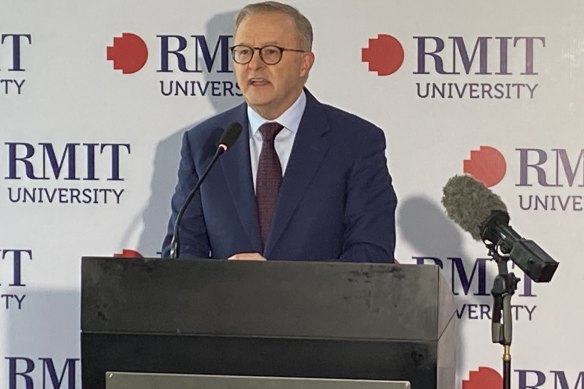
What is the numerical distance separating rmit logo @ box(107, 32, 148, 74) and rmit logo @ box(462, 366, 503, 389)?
145 centimetres

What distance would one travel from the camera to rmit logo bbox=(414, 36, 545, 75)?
120 inches

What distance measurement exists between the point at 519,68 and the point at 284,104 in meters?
0.79

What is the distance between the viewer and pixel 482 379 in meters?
3.09

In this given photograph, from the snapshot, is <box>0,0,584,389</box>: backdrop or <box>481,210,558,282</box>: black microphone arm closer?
<box>481,210,558,282</box>: black microphone arm

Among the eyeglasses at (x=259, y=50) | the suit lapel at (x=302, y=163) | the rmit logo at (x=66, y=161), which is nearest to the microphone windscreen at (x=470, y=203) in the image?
the suit lapel at (x=302, y=163)

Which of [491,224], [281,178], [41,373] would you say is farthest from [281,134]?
[41,373]

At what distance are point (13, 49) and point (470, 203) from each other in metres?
1.83

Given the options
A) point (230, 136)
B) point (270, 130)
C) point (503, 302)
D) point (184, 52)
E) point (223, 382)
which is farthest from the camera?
point (184, 52)

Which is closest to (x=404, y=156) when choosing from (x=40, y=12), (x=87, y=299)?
(x=40, y=12)

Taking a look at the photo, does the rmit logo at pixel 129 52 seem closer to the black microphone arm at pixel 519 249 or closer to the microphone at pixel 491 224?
the microphone at pixel 491 224

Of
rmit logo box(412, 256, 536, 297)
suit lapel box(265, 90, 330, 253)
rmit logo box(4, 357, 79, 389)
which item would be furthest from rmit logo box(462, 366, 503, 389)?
rmit logo box(4, 357, 79, 389)

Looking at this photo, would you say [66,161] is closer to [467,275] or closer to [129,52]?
[129,52]

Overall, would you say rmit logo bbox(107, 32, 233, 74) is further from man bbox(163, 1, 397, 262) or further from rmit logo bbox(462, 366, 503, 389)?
rmit logo bbox(462, 366, 503, 389)

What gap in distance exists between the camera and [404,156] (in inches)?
122
